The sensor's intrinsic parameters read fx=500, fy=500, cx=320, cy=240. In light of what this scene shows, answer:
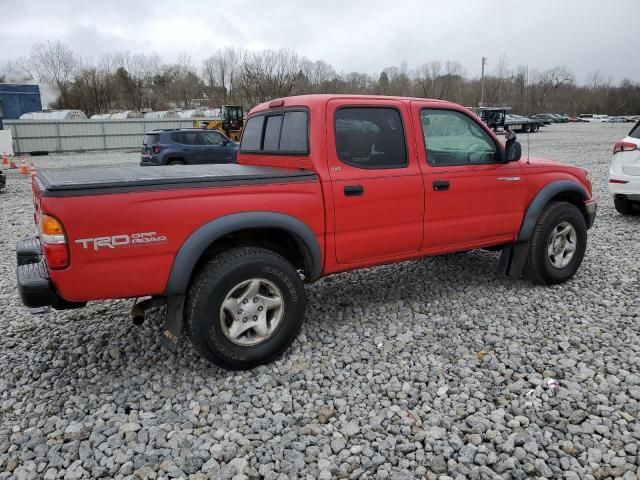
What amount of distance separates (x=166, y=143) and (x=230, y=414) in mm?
14381

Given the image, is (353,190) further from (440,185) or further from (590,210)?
(590,210)

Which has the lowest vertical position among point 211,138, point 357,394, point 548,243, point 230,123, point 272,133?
point 357,394

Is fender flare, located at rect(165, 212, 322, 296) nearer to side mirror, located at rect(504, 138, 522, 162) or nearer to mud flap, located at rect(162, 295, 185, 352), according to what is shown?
mud flap, located at rect(162, 295, 185, 352)

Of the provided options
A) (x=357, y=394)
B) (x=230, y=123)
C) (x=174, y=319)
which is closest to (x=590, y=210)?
(x=357, y=394)

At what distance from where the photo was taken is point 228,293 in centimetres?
335

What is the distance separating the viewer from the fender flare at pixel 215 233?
3.18 metres

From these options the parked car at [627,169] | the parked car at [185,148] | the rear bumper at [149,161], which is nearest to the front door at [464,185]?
the parked car at [627,169]

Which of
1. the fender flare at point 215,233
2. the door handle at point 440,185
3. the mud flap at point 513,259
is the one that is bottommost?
the mud flap at point 513,259

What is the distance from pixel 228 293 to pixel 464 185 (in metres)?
2.28

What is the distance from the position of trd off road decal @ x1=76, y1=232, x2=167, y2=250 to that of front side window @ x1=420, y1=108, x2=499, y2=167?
2345 mm

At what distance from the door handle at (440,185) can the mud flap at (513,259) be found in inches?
47.8

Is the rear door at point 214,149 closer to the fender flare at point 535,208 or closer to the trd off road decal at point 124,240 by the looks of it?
the fender flare at point 535,208

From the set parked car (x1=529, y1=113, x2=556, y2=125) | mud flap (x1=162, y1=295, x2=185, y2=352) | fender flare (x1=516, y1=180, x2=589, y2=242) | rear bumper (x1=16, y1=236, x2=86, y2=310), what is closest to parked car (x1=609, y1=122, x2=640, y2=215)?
fender flare (x1=516, y1=180, x2=589, y2=242)

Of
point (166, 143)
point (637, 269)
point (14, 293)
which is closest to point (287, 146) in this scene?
point (14, 293)
